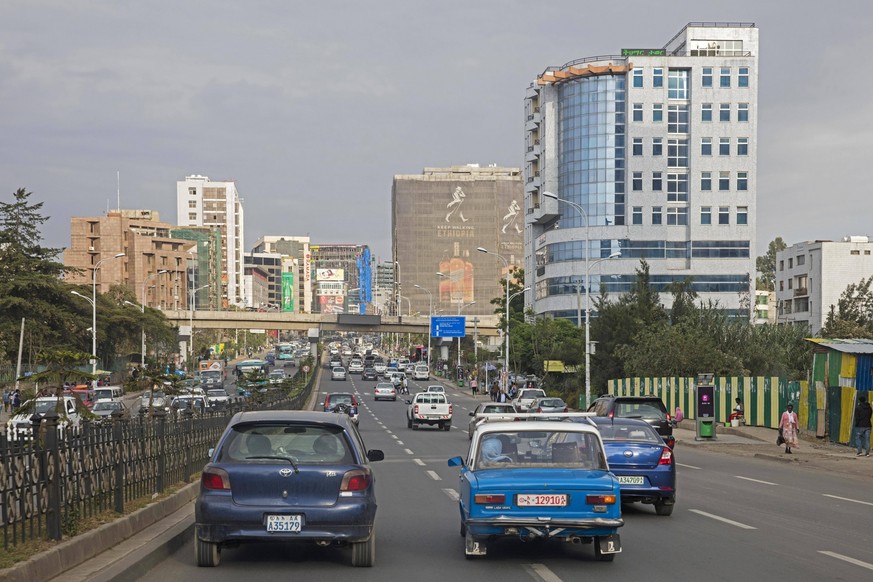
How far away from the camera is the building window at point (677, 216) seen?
373 feet

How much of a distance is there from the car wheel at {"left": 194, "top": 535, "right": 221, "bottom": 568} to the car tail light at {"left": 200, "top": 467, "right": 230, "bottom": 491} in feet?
2.02

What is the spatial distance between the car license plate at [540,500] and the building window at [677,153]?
106m

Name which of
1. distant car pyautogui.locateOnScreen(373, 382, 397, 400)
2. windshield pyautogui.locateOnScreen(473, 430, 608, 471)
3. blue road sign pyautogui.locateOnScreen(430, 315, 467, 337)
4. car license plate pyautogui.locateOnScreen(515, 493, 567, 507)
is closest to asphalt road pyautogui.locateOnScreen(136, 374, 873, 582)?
car license plate pyautogui.locateOnScreen(515, 493, 567, 507)

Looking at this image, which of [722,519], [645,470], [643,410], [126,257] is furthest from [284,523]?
[126,257]

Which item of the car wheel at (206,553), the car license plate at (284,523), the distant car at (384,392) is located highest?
the car license plate at (284,523)

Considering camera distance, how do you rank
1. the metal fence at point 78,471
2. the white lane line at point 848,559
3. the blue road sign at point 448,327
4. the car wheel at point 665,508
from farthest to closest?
Result: the blue road sign at point 448,327, the car wheel at point 665,508, the white lane line at point 848,559, the metal fence at point 78,471

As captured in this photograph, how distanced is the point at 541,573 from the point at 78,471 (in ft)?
16.5

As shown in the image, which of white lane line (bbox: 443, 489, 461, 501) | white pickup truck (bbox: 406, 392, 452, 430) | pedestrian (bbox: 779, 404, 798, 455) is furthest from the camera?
white pickup truck (bbox: 406, 392, 452, 430)

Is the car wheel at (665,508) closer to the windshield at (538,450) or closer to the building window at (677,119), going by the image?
the windshield at (538,450)

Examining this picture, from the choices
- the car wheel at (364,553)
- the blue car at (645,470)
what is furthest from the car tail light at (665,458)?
the car wheel at (364,553)

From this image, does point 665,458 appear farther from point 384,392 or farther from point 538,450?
point 384,392

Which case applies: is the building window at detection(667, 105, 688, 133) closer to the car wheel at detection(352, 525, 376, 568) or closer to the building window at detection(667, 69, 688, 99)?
the building window at detection(667, 69, 688, 99)

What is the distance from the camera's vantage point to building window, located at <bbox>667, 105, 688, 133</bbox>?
4454 inches

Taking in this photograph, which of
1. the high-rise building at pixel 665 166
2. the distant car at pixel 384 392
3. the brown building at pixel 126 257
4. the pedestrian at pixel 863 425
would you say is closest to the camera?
the pedestrian at pixel 863 425
